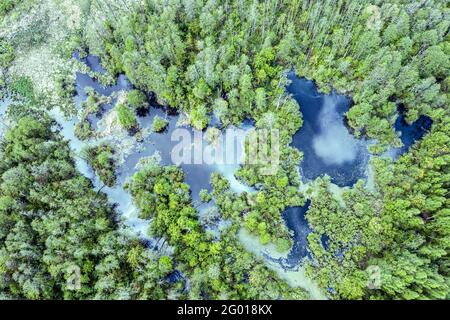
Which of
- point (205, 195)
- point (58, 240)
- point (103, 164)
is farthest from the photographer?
point (103, 164)

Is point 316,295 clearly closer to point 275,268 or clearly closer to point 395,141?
point 275,268

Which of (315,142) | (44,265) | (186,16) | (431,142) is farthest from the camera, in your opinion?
(186,16)

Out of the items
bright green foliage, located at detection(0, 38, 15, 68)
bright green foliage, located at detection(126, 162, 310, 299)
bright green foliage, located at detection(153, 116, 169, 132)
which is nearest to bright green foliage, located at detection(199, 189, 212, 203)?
bright green foliage, located at detection(126, 162, 310, 299)

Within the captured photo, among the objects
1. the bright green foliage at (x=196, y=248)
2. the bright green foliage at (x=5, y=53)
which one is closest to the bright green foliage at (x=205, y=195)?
the bright green foliage at (x=196, y=248)

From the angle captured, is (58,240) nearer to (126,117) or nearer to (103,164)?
(103,164)

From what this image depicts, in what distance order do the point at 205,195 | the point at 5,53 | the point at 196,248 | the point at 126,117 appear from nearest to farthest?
the point at 196,248, the point at 205,195, the point at 126,117, the point at 5,53

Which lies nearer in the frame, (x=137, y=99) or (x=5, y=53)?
(x=137, y=99)

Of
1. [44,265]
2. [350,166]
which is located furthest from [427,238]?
[44,265]

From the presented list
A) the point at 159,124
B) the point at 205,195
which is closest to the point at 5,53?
the point at 159,124

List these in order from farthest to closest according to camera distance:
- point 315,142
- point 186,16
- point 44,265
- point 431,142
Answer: point 186,16
point 315,142
point 431,142
point 44,265
